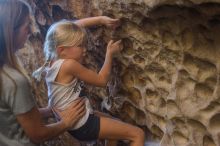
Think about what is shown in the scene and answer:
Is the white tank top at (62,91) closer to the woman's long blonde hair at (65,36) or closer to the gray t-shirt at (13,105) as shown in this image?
the woman's long blonde hair at (65,36)

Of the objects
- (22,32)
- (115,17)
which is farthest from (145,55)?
(22,32)

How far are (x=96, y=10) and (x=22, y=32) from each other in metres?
0.65

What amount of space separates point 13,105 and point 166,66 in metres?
0.65

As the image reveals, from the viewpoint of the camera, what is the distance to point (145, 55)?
6.09ft

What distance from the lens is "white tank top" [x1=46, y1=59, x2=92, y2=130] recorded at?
178 cm

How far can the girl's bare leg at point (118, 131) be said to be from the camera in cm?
182

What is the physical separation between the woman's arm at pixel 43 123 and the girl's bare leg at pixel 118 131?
11 cm

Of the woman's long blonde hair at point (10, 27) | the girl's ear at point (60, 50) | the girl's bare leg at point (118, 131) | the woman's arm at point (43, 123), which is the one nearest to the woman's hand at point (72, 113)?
the woman's arm at point (43, 123)

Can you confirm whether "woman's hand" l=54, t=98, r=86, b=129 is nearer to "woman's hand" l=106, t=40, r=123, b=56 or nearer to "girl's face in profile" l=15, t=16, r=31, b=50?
"woman's hand" l=106, t=40, r=123, b=56

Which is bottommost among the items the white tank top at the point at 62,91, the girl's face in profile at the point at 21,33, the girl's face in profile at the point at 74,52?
the white tank top at the point at 62,91

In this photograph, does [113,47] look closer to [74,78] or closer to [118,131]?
[74,78]

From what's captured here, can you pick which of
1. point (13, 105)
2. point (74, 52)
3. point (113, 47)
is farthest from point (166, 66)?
point (13, 105)

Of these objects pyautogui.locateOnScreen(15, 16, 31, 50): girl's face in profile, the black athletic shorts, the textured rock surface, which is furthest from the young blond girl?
pyautogui.locateOnScreen(15, 16, 31, 50): girl's face in profile

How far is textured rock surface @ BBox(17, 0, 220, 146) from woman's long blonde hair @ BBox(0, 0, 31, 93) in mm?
468
